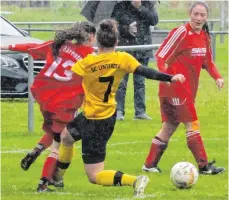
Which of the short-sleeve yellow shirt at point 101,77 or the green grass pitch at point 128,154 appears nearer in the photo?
the short-sleeve yellow shirt at point 101,77

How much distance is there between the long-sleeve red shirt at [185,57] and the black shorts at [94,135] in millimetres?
1708

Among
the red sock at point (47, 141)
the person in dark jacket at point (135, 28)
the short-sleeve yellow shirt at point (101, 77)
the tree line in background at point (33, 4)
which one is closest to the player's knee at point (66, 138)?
the short-sleeve yellow shirt at point (101, 77)

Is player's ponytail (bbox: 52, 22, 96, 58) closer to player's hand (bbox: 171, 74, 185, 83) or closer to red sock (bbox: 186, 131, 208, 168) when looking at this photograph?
player's hand (bbox: 171, 74, 185, 83)

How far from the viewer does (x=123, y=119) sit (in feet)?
48.8

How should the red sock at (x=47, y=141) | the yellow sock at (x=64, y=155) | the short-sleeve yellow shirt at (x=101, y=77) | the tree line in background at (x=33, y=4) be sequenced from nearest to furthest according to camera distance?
the short-sleeve yellow shirt at (x=101, y=77), the yellow sock at (x=64, y=155), the red sock at (x=47, y=141), the tree line in background at (x=33, y=4)

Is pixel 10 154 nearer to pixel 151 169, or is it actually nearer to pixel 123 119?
pixel 151 169

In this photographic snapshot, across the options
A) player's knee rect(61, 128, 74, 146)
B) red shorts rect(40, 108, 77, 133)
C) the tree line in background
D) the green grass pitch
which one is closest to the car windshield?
the green grass pitch

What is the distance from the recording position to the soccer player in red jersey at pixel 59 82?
359 inches

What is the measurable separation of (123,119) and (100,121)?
6.44 meters

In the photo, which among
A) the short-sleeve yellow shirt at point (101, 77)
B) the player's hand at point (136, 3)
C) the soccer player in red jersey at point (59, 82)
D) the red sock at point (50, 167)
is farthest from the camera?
the player's hand at point (136, 3)

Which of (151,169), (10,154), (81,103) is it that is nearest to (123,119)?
(10,154)

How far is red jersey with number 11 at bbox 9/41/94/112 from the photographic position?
9203 millimetres

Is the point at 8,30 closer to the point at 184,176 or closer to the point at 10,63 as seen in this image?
the point at 10,63

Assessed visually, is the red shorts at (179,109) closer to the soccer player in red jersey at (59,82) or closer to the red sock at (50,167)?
the soccer player in red jersey at (59,82)
